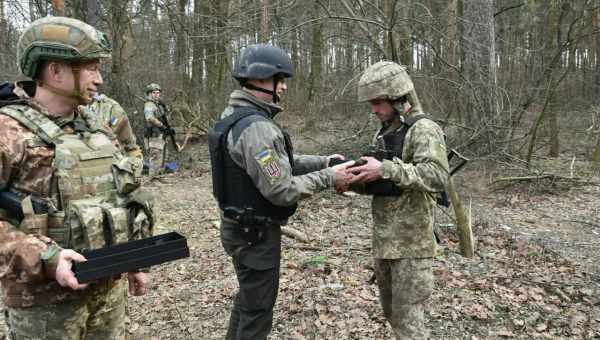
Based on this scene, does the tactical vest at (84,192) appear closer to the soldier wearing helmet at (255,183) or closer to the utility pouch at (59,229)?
the utility pouch at (59,229)

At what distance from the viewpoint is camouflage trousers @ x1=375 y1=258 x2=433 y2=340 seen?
296cm

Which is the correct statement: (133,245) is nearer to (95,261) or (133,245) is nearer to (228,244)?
(95,261)

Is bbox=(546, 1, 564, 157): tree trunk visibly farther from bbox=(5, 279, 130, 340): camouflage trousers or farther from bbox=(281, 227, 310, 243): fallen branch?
bbox=(5, 279, 130, 340): camouflage trousers

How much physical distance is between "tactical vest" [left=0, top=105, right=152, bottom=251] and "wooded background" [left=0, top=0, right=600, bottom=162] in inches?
148

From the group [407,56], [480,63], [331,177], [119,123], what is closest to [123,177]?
[331,177]

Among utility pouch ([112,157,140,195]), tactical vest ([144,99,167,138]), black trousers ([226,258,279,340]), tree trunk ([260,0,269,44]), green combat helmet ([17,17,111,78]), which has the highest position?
tree trunk ([260,0,269,44])

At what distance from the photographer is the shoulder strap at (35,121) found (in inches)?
77.2

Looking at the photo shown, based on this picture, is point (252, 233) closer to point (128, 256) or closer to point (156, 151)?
point (128, 256)

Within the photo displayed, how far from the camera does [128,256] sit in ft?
6.07

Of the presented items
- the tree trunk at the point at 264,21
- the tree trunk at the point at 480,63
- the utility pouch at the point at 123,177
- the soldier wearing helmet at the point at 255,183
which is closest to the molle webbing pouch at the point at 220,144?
the soldier wearing helmet at the point at 255,183

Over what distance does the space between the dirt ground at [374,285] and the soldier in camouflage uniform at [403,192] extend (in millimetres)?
999

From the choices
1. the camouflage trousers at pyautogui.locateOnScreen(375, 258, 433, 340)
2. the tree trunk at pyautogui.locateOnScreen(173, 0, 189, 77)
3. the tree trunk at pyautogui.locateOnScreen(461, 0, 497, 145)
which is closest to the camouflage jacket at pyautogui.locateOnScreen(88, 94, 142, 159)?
the camouflage trousers at pyautogui.locateOnScreen(375, 258, 433, 340)

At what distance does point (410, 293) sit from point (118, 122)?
4046 millimetres

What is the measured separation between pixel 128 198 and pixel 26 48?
841mm
